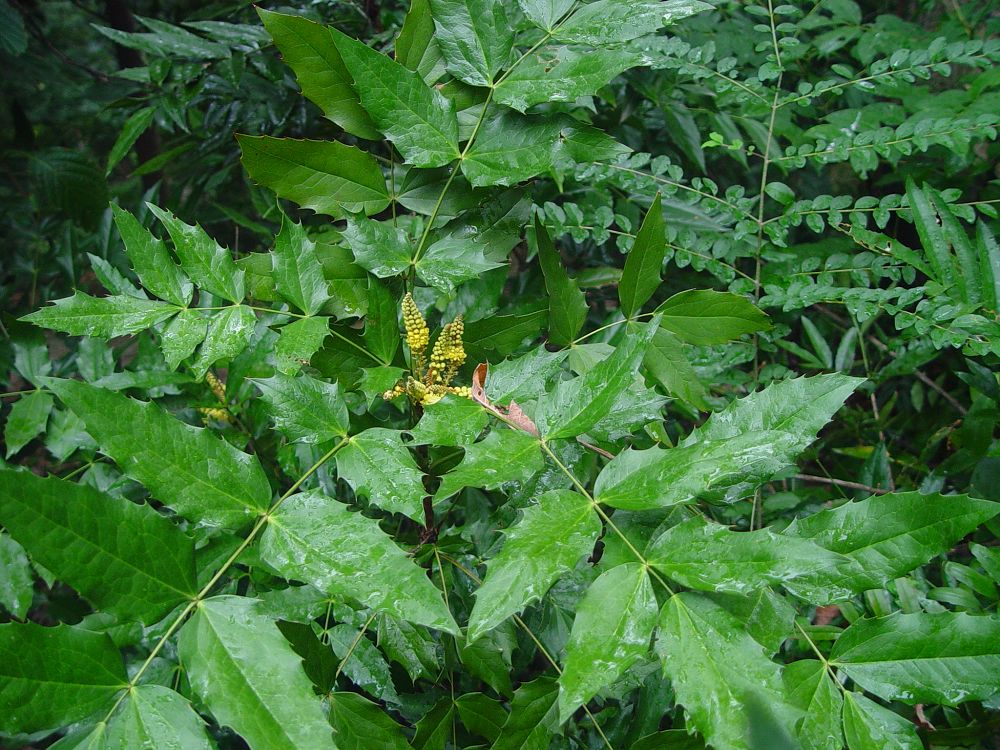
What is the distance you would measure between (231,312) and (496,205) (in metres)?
0.37

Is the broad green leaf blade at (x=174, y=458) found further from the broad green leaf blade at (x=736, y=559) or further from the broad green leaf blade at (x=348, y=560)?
the broad green leaf blade at (x=736, y=559)

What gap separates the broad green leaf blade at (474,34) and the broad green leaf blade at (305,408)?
0.44 meters

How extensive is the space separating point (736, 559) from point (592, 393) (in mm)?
215

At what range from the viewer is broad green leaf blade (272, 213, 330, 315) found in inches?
35.1

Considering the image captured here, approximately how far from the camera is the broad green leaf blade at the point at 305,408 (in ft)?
2.67

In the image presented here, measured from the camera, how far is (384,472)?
79cm

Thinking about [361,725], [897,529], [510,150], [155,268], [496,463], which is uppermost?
[510,150]

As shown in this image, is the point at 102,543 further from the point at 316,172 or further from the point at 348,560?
the point at 316,172

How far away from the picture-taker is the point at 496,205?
3.25ft

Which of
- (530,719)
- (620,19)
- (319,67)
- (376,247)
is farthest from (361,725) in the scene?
(620,19)

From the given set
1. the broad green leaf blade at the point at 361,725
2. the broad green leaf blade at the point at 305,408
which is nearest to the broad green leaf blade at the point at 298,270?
the broad green leaf blade at the point at 305,408

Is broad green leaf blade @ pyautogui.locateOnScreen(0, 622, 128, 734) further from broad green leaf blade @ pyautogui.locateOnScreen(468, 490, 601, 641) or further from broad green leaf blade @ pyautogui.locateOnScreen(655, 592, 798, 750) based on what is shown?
broad green leaf blade @ pyautogui.locateOnScreen(655, 592, 798, 750)

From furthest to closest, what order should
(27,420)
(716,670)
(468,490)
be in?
(27,420)
(468,490)
(716,670)

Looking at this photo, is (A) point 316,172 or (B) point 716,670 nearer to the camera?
(B) point 716,670
